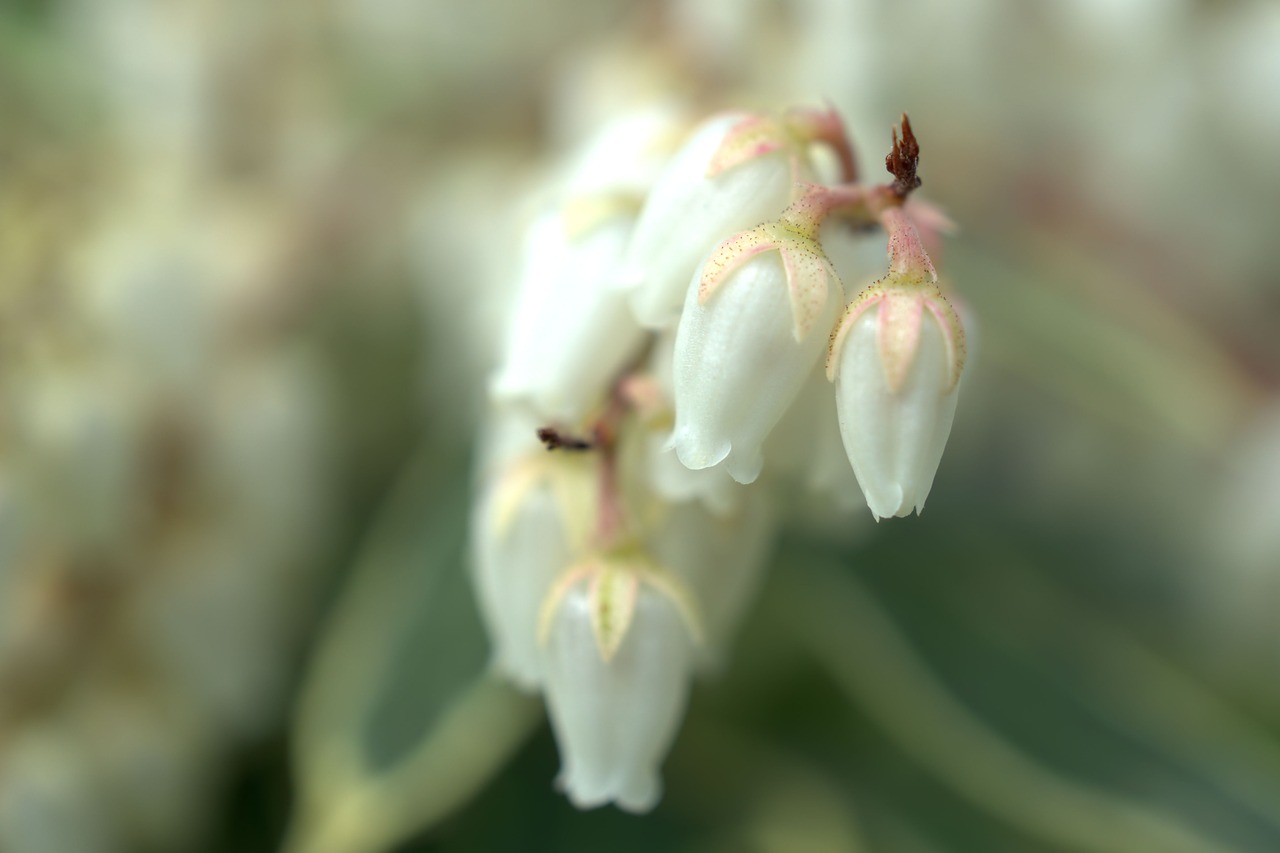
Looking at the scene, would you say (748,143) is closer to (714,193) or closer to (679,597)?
(714,193)

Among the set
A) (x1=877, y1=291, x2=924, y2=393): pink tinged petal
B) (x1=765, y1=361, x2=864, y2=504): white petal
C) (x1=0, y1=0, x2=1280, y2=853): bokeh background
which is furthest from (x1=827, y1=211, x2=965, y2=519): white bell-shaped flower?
(x1=0, y1=0, x2=1280, y2=853): bokeh background

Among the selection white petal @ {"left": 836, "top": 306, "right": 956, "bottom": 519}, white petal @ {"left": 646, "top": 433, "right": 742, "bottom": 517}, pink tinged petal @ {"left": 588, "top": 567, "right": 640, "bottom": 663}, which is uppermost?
white petal @ {"left": 836, "top": 306, "right": 956, "bottom": 519}

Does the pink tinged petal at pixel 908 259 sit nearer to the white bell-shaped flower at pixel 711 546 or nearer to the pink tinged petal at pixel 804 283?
the pink tinged petal at pixel 804 283

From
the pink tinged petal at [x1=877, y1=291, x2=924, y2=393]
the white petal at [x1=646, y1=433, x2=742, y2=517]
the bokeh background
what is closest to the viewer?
the pink tinged petal at [x1=877, y1=291, x2=924, y2=393]

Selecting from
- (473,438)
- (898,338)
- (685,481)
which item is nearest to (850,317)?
(898,338)

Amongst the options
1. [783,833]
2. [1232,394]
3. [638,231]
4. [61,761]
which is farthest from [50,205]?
[1232,394]

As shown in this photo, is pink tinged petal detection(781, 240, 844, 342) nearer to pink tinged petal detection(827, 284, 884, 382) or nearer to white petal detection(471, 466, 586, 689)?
pink tinged petal detection(827, 284, 884, 382)

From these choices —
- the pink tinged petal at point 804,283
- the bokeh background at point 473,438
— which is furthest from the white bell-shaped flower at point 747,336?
the bokeh background at point 473,438
